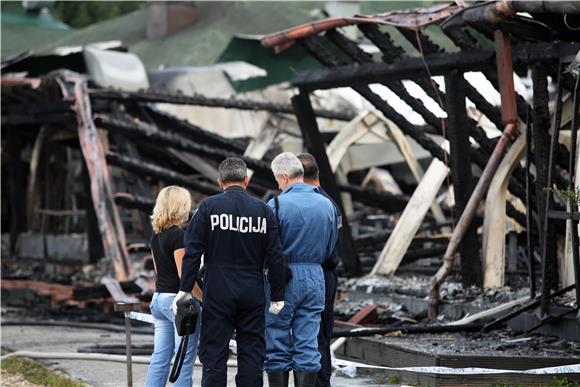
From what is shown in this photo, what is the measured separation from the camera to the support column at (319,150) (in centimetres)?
1612

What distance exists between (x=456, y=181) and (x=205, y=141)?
8779mm

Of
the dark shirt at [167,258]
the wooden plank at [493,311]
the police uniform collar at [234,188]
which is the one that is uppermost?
the police uniform collar at [234,188]

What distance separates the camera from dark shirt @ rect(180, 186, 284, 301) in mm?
8258

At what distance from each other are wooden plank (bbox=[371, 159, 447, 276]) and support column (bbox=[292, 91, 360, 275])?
2.04 ft

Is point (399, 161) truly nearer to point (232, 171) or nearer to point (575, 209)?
point (575, 209)

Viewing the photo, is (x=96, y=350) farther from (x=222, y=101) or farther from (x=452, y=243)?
(x=222, y=101)

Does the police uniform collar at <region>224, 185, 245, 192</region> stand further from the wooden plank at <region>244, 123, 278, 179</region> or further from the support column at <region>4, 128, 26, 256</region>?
the support column at <region>4, 128, 26, 256</region>

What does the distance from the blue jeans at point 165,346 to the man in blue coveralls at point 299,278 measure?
2.12 ft

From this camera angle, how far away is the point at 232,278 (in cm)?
823

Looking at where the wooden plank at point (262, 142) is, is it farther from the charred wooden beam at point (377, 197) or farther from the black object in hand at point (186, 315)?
the black object in hand at point (186, 315)

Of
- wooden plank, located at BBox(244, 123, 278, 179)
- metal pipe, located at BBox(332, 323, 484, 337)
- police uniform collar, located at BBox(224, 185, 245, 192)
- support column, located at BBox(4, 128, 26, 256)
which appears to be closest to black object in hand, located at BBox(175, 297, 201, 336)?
police uniform collar, located at BBox(224, 185, 245, 192)

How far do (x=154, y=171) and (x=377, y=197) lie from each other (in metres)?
3.73

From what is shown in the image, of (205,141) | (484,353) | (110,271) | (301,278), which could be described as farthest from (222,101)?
(301,278)

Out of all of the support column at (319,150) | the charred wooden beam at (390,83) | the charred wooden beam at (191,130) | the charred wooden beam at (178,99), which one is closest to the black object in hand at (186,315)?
the charred wooden beam at (390,83)
